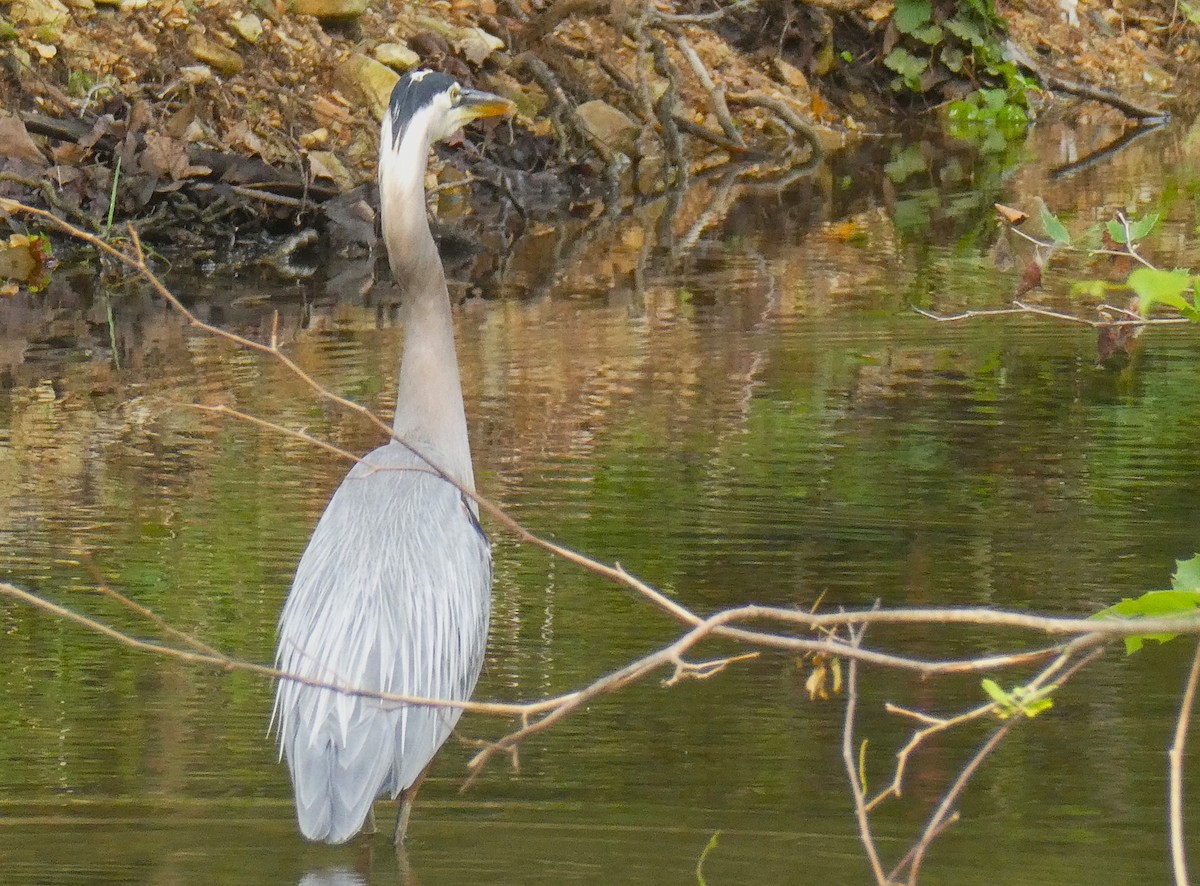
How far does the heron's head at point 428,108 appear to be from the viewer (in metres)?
4.71

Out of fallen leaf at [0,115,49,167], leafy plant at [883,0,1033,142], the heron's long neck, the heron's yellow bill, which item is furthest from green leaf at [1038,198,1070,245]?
leafy plant at [883,0,1033,142]

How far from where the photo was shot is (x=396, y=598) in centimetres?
407

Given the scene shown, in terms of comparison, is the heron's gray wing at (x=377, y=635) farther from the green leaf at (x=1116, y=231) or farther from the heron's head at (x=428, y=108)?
the green leaf at (x=1116, y=231)

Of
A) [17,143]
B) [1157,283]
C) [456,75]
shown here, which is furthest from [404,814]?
[456,75]

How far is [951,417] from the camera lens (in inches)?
300

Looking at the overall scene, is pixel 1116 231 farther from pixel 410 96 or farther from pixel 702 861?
pixel 410 96

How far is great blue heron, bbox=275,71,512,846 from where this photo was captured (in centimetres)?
377

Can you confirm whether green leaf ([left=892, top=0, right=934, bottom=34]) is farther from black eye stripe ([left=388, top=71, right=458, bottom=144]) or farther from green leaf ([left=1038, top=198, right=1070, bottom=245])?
green leaf ([left=1038, top=198, right=1070, bottom=245])

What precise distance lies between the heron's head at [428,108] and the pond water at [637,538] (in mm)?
1387

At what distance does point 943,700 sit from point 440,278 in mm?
1666

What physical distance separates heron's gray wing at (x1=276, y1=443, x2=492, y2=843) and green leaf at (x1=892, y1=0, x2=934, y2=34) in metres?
17.2

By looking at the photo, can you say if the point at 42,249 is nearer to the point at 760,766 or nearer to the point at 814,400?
the point at 814,400

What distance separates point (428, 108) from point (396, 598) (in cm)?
141

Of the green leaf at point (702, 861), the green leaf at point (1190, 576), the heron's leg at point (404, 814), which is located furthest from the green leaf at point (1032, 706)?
the heron's leg at point (404, 814)
